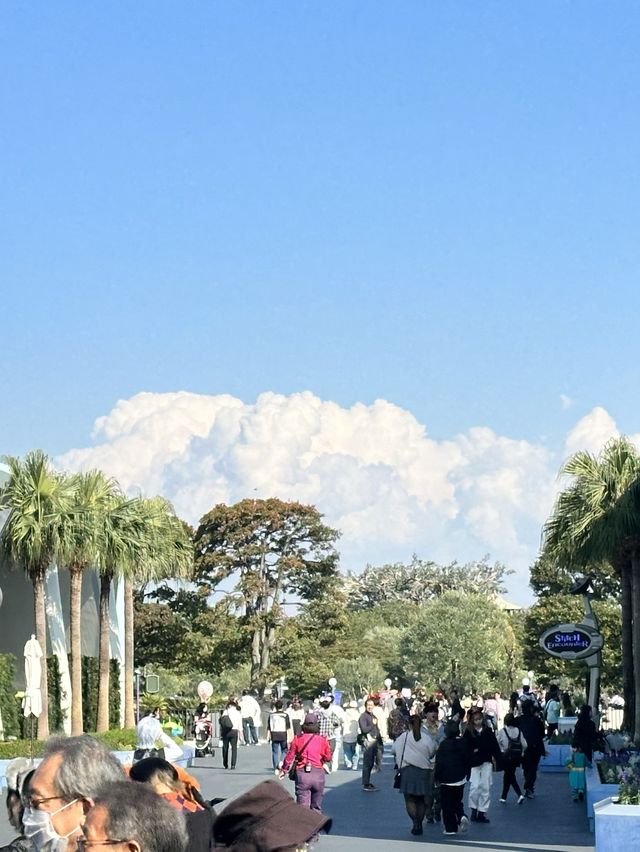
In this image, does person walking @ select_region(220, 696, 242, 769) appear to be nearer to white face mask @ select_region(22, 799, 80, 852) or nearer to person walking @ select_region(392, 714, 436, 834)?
person walking @ select_region(392, 714, 436, 834)

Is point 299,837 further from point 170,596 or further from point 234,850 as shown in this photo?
point 170,596

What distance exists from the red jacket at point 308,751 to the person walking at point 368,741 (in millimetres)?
9613

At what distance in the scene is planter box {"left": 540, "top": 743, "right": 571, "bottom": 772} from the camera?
112ft

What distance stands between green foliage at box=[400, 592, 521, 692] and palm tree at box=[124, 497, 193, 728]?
41.8 meters

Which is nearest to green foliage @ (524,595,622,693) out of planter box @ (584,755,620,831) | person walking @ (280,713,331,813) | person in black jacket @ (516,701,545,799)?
person in black jacket @ (516,701,545,799)

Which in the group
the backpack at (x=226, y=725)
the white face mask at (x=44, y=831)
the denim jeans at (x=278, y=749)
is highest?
the white face mask at (x=44, y=831)

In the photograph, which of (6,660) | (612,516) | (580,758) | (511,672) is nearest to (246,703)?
(6,660)

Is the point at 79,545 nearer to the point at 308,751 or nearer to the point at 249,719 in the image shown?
the point at 249,719

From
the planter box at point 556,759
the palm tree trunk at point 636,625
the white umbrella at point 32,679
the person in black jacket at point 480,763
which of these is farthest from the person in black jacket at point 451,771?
the white umbrella at point 32,679

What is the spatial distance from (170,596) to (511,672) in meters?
27.6

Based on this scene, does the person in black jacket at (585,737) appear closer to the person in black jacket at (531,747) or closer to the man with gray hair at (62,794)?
the person in black jacket at (531,747)

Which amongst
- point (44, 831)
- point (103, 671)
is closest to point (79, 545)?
point (103, 671)

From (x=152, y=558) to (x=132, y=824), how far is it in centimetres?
4036

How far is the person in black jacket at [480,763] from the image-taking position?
2188 cm
